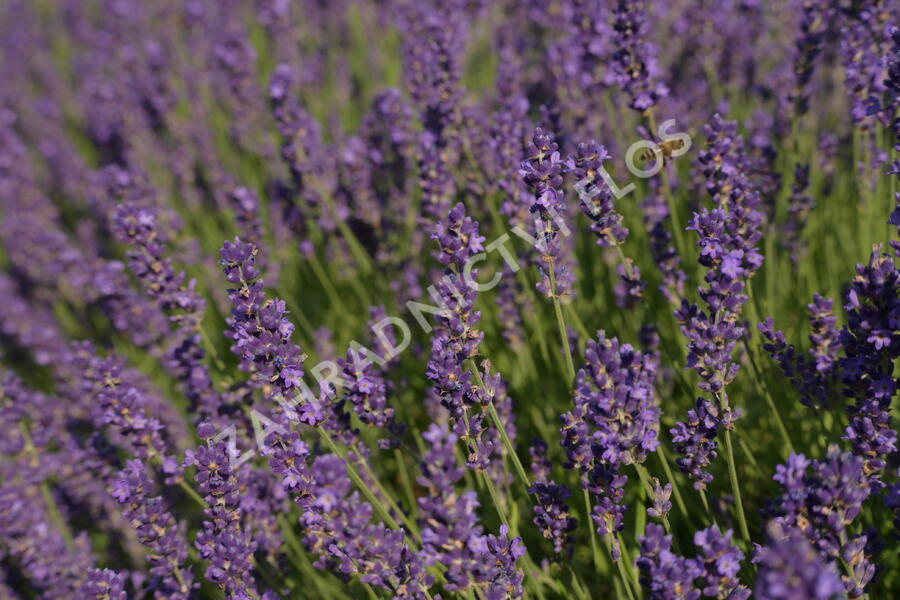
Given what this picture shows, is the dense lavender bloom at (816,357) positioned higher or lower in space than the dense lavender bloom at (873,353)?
higher

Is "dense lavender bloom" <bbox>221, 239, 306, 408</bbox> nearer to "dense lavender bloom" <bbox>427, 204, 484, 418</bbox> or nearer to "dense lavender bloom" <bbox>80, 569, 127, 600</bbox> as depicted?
"dense lavender bloom" <bbox>427, 204, 484, 418</bbox>

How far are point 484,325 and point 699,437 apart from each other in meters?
1.89

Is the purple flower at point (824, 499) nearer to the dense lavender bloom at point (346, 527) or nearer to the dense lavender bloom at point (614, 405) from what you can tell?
the dense lavender bloom at point (614, 405)

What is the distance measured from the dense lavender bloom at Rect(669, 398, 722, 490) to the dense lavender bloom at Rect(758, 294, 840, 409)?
1.40 ft

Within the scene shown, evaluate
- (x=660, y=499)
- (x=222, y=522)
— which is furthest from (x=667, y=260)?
(x=222, y=522)

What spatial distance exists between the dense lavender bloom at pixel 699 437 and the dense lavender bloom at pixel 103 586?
1.91 m

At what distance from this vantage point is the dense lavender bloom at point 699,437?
2.30 meters

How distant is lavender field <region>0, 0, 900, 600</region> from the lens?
2.22 meters

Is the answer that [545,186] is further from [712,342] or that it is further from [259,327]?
[259,327]

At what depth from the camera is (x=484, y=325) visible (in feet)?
13.3

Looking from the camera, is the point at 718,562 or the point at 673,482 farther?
the point at 673,482

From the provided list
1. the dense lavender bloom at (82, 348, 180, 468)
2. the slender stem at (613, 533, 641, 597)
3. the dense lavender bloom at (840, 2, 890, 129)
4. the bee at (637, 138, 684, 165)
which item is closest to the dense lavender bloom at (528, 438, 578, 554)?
the slender stem at (613, 533, 641, 597)

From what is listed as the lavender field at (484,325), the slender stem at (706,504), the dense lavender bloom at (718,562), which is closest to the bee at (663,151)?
the lavender field at (484,325)

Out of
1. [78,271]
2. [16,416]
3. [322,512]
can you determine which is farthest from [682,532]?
[78,271]
